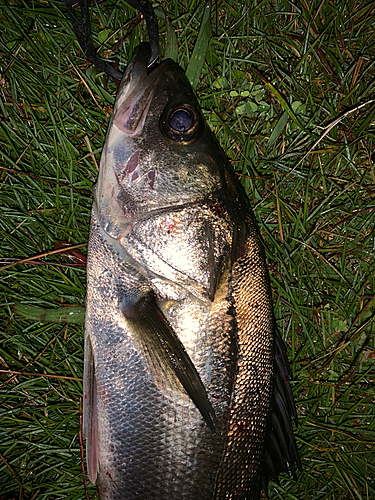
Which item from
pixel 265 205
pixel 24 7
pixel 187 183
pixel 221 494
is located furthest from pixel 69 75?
pixel 221 494

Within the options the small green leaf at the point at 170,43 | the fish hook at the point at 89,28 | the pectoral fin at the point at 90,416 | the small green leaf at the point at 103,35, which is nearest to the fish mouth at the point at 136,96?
the fish hook at the point at 89,28

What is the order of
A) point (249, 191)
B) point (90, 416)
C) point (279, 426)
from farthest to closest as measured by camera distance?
1. point (249, 191)
2. point (279, 426)
3. point (90, 416)

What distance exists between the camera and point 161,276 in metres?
1.74

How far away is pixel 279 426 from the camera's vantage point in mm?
2105

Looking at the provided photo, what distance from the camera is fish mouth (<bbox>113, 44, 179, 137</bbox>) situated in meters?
1.71

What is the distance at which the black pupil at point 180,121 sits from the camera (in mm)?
1732

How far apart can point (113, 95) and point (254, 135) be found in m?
1.02

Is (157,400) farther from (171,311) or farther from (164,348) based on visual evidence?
(171,311)

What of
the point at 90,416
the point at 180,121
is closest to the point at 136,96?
the point at 180,121

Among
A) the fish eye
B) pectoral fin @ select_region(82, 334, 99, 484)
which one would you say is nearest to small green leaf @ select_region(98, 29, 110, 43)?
the fish eye

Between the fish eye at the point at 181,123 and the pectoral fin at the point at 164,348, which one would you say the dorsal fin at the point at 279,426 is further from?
the fish eye at the point at 181,123

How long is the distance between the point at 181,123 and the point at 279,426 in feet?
5.77

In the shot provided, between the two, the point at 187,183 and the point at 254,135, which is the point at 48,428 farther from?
the point at 254,135

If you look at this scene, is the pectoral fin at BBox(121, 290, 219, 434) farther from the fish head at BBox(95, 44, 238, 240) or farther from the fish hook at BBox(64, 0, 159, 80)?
the fish hook at BBox(64, 0, 159, 80)
